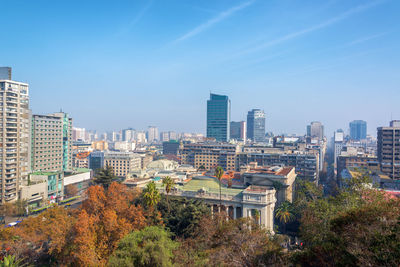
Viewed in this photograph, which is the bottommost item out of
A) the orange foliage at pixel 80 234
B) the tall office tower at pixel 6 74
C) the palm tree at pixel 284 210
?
the palm tree at pixel 284 210

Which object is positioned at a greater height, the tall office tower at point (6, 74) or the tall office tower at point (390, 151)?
the tall office tower at point (6, 74)

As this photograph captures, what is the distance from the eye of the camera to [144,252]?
36.2 m

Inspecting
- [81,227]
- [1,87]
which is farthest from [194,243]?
[1,87]

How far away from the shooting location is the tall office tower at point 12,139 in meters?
83.9

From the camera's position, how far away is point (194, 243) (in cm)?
4416

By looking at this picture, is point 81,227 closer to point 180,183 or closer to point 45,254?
point 45,254

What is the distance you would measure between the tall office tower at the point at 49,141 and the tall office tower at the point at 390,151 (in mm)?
130255

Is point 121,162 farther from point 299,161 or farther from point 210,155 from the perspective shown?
point 299,161

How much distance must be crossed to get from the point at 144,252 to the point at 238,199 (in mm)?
33774

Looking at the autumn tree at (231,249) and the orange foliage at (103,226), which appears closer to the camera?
the autumn tree at (231,249)

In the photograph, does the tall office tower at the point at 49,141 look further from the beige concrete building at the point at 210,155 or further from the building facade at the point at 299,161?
the building facade at the point at 299,161

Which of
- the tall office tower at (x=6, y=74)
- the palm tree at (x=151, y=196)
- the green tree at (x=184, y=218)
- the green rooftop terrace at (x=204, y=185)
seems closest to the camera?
the green tree at (x=184, y=218)

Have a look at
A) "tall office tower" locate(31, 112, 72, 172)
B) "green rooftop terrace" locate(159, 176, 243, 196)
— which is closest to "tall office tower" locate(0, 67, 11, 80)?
"tall office tower" locate(31, 112, 72, 172)

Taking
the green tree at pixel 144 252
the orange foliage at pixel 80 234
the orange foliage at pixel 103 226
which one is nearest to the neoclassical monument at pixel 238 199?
the orange foliage at pixel 80 234
